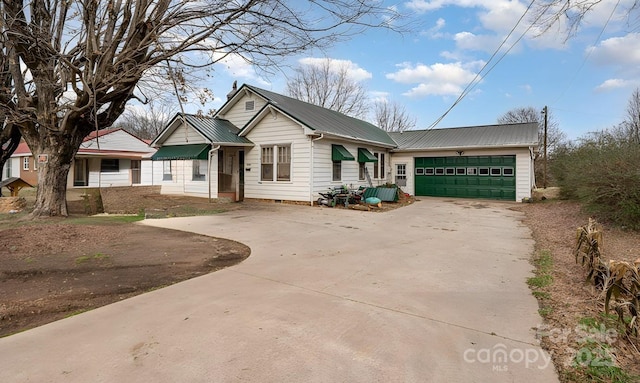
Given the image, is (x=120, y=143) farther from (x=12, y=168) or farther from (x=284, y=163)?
(x=284, y=163)

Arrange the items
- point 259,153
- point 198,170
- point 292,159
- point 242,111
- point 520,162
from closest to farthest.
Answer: point 292,159 < point 259,153 < point 198,170 < point 520,162 < point 242,111

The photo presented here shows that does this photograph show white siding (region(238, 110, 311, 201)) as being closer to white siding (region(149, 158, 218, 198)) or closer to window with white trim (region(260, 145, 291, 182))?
window with white trim (region(260, 145, 291, 182))

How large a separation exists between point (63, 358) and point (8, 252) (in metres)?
4.87

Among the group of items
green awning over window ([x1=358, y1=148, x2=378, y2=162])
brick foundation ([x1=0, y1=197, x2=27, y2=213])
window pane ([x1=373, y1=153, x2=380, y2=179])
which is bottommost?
brick foundation ([x1=0, y1=197, x2=27, y2=213])

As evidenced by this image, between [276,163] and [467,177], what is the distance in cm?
1088

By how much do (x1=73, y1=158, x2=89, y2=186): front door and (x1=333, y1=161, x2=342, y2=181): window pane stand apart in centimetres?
2125

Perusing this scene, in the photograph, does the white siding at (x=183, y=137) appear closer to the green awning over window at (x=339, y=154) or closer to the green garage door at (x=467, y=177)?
the green awning over window at (x=339, y=154)

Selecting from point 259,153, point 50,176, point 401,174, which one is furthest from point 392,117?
point 50,176

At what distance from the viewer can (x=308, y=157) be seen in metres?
13.7

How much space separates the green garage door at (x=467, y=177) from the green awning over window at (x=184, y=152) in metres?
12.4

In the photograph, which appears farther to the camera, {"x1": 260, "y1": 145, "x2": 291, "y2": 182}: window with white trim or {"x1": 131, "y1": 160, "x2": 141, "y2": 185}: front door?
{"x1": 131, "y1": 160, "x2": 141, "y2": 185}: front door

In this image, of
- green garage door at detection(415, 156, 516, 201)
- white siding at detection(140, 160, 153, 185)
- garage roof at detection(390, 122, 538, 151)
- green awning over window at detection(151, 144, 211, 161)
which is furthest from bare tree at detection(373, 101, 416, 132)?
green awning over window at detection(151, 144, 211, 161)

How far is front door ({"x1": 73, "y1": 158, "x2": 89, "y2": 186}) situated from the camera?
82.8ft

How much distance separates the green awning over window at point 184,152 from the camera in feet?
46.6
